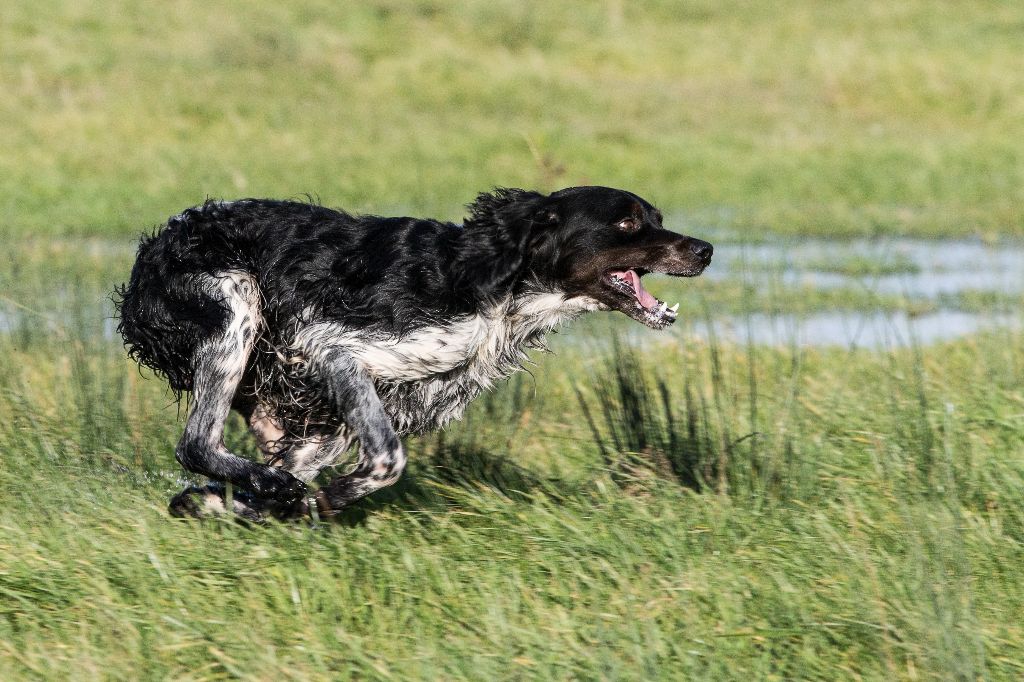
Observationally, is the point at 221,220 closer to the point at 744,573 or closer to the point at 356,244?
the point at 356,244

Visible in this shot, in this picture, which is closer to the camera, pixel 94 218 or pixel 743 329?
pixel 743 329

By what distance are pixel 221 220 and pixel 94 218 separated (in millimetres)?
8259

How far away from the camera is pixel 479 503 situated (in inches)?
189

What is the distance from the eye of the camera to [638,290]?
4875 millimetres

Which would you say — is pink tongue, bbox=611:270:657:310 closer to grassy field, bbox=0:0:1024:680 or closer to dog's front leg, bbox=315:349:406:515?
grassy field, bbox=0:0:1024:680

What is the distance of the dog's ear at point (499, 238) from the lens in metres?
4.84

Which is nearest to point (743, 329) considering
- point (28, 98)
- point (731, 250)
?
point (731, 250)

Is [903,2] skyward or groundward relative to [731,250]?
skyward

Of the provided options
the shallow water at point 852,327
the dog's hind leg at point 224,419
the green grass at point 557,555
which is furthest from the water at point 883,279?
the dog's hind leg at point 224,419

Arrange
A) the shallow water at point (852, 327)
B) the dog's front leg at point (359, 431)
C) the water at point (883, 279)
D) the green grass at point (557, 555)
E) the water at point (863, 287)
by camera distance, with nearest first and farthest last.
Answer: the green grass at point (557, 555) → the dog's front leg at point (359, 431) → the water at point (863, 287) → the shallow water at point (852, 327) → the water at point (883, 279)

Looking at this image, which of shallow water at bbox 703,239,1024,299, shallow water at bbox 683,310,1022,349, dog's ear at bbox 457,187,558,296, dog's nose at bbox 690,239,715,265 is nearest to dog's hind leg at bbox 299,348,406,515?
dog's ear at bbox 457,187,558,296

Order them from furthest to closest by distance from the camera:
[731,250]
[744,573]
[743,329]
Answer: [731,250] < [743,329] < [744,573]

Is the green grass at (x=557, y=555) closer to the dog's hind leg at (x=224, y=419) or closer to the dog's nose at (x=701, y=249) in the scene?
the dog's hind leg at (x=224, y=419)

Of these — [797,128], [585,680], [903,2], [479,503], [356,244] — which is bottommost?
[585,680]
